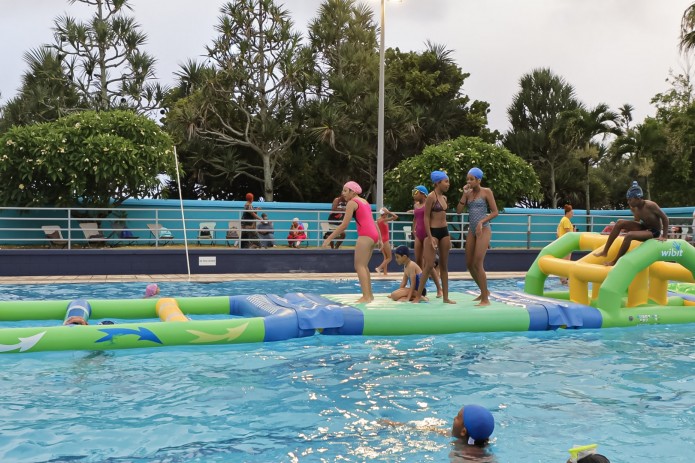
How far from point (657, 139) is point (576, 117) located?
4064 mm

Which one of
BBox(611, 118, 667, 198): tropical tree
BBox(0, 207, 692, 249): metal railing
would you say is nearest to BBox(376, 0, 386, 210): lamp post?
BBox(0, 207, 692, 249): metal railing

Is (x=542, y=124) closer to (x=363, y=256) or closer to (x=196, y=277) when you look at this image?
(x=196, y=277)

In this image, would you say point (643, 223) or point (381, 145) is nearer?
point (643, 223)

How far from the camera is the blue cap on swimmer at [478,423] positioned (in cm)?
493

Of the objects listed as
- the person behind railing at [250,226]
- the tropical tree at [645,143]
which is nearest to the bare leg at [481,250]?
the person behind railing at [250,226]

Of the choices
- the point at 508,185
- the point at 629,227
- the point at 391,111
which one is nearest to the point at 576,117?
the point at 391,111

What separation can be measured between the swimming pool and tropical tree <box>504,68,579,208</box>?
30502mm

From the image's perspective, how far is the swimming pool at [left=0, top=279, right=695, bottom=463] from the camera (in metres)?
5.35

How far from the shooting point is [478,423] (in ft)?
16.2

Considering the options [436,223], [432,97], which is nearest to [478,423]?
[436,223]

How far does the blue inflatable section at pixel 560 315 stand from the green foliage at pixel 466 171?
1313 centimetres

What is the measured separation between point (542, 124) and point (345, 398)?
36.2 meters

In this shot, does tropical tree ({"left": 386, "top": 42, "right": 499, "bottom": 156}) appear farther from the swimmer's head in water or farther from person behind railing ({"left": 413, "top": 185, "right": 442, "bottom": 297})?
the swimmer's head in water

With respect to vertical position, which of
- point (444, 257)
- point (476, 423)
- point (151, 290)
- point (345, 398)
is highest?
point (444, 257)
